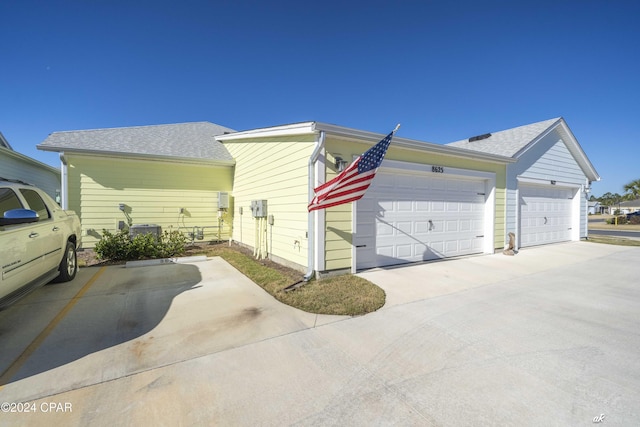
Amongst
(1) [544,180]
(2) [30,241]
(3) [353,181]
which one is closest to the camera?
(2) [30,241]

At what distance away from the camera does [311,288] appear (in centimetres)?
500

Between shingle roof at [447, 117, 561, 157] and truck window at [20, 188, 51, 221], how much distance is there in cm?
1218

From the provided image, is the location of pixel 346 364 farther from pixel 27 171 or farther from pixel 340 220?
pixel 27 171

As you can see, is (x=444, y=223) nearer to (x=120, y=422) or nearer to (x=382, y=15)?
(x=382, y=15)

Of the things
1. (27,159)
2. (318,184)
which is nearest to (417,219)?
(318,184)

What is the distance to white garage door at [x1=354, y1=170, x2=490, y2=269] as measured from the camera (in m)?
6.38

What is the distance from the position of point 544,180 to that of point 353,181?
9928mm

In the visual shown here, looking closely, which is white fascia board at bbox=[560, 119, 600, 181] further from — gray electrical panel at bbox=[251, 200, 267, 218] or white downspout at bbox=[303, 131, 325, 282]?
gray electrical panel at bbox=[251, 200, 267, 218]

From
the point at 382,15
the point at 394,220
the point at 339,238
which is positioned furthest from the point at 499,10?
the point at 339,238

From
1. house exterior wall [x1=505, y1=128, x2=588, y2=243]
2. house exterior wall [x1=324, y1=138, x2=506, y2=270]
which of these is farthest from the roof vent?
house exterior wall [x1=324, y1=138, x2=506, y2=270]

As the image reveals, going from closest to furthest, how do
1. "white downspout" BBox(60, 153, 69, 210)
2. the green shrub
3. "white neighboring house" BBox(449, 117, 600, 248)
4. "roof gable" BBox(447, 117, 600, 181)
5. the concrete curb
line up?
the concrete curb → the green shrub → "white downspout" BBox(60, 153, 69, 210) → "white neighboring house" BBox(449, 117, 600, 248) → "roof gable" BBox(447, 117, 600, 181)

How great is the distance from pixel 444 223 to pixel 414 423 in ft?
21.4

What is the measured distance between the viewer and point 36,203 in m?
4.46

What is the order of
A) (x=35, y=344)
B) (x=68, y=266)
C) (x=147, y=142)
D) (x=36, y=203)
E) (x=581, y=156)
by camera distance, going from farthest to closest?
(x=581, y=156) → (x=147, y=142) → (x=68, y=266) → (x=36, y=203) → (x=35, y=344)
